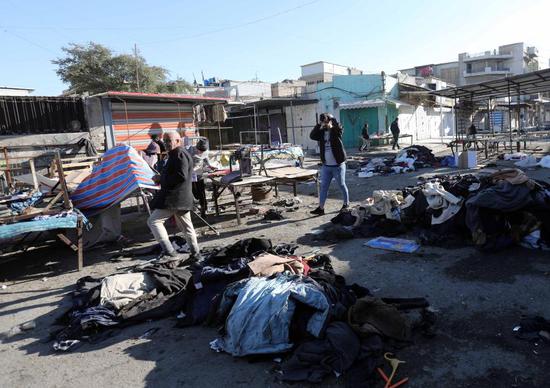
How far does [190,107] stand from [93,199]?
1085 centimetres

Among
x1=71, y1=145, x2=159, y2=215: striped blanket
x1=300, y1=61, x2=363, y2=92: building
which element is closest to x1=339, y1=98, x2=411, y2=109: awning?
x1=300, y1=61, x2=363, y2=92: building

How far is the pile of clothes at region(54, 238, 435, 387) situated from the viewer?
2973 millimetres

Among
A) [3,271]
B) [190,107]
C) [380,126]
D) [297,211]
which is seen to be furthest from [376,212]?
[380,126]

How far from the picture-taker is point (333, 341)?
2.99 meters

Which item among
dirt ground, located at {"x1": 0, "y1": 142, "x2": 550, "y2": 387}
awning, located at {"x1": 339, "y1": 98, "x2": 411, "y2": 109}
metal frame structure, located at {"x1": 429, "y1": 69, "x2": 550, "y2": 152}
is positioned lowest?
dirt ground, located at {"x1": 0, "y1": 142, "x2": 550, "y2": 387}

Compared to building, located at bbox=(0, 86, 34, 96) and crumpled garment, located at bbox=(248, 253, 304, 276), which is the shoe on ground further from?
building, located at bbox=(0, 86, 34, 96)

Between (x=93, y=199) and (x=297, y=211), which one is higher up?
(x=93, y=199)

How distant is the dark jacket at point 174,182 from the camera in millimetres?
5250

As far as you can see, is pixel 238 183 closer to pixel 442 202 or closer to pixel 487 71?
pixel 442 202

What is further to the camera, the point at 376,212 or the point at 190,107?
the point at 190,107

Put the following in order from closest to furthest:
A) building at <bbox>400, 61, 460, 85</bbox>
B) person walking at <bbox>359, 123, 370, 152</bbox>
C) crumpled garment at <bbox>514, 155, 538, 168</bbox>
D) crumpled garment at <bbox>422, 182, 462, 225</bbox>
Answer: crumpled garment at <bbox>422, 182, 462, 225</bbox>, crumpled garment at <bbox>514, 155, 538, 168</bbox>, person walking at <bbox>359, 123, 370, 152</bbox>, building at <bbox>400, 61, 460, 85</bbox>

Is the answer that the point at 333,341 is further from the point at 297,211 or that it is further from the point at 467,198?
the point at 297,211

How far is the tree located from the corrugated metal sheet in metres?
15.3

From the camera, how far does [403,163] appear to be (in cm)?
1414
